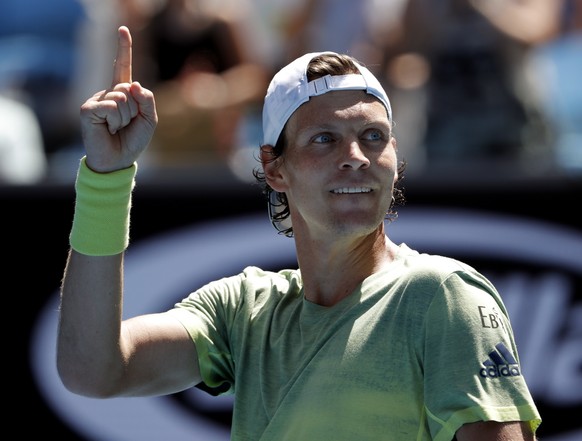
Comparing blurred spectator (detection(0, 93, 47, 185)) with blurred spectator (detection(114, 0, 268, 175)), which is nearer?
blurred spectator (detection(0, 93, 47, 185))

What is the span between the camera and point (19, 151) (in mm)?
5797

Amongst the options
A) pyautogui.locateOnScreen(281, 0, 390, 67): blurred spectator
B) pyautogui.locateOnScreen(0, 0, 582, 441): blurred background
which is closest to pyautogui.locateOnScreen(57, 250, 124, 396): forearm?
pyautogui.locateOnScreen(0, 0, 582, 441): blurred background

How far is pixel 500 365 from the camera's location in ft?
7.02

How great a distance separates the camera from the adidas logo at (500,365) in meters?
2.12

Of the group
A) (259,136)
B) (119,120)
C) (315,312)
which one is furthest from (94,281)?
(259,136)

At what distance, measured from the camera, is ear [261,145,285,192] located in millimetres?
2656

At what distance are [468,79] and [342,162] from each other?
3.32m

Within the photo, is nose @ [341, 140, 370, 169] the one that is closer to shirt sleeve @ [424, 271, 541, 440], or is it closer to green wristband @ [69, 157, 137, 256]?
shirt sleeve @ [424, 271, 541, 440]

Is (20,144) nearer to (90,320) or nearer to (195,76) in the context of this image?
(195,76)

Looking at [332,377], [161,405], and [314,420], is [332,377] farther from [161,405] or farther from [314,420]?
[161,405]

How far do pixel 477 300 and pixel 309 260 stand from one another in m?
0.52

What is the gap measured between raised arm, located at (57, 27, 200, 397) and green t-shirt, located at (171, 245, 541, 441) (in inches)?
9.4

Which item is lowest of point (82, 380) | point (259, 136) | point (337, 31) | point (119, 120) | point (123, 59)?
point (82, 380)

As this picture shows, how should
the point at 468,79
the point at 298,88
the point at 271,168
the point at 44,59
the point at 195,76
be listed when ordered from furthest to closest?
the point at 44,59
the point at 195,76
the point at 468,79
the point at 271,168
the point at 298,88
